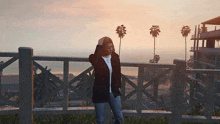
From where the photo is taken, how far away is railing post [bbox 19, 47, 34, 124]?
4703 millimetres

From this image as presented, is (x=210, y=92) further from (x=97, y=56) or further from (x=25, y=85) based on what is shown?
(x=25, y=85)

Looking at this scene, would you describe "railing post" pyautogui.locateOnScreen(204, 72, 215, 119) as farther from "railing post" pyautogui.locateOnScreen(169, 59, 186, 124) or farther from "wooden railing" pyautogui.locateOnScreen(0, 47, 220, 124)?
"railing post" pyautogui.locateOnScreen(169, 59, 186, 124)

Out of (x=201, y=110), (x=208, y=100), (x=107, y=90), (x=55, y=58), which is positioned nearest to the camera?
(x=107, y=90)

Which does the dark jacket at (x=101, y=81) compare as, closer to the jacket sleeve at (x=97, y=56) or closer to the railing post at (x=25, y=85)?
the jacket sleeve at (x=97, y=56)

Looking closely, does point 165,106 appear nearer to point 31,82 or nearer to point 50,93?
point 50,93

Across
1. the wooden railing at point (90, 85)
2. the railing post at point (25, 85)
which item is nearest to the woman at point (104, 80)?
the wooden railing at point (90, 85)

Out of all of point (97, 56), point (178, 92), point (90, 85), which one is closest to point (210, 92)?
point (178, 92)

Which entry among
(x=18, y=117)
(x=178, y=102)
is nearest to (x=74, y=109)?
→ (x=18, y=117)

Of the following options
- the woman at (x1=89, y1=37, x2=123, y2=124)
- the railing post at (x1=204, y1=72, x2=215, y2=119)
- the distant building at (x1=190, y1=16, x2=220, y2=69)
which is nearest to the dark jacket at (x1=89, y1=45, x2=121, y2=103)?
the woman at (x1=89, y1=37, x2=123, y2=124)

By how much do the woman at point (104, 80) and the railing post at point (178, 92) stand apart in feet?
6.71

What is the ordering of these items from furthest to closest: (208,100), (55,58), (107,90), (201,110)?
1. (201,110)
2. (208,100)
3. (55,58)
4. (107,90)

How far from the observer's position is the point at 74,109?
5.05 metres

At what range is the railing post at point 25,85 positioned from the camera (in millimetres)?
4703

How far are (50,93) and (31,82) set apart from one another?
1.86 ft
